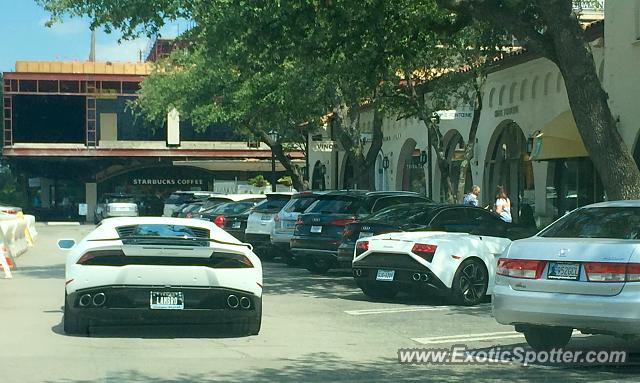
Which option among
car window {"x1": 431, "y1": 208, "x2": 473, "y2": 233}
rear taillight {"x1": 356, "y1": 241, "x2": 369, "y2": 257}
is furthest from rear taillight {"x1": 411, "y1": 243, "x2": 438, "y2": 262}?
car window {"x1": 431, "y1": 208, "x2": 473, "y2": 233}

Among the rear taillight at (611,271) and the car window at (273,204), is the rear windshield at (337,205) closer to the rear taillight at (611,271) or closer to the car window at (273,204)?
the car window at (273,204)

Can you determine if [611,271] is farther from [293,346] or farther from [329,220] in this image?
[329,220]

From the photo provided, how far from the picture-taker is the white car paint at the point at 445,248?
541 inches

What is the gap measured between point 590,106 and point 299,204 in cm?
841

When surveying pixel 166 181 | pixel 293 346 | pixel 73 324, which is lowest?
pixel 293 346

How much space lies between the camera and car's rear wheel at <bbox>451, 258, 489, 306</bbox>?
1388 cm

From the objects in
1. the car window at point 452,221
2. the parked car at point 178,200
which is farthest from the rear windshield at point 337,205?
the parked car at point 178,200

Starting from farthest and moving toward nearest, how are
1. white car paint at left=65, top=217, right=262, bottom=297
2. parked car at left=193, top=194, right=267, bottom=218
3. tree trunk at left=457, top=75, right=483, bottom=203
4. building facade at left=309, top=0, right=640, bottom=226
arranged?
parked car at left=193, top=194, right=267, bottom=218 → tree trunk at left=457, top=75, right=483, bottom=203 → building facade at left=309, top=0, right=640, bottom=226 → white car paint at left=65, top=217, right=262, bottom=297

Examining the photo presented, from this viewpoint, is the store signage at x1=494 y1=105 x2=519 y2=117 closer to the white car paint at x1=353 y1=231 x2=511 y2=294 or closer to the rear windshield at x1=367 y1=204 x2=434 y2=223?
the rear windshield at x1=367 y1=204 x2=434 y2=223

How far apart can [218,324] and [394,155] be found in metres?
25.2

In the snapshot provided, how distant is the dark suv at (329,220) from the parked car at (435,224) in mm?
1536

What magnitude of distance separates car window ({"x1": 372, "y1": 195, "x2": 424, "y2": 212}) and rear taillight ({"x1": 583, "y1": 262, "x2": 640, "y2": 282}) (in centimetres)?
1054

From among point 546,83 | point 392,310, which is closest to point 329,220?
point 392,310

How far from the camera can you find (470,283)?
46.2 feet
